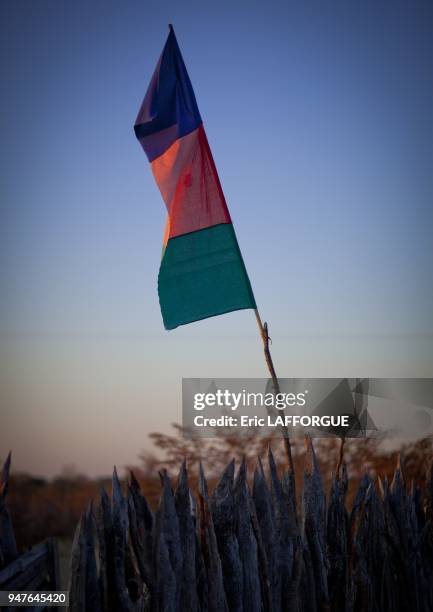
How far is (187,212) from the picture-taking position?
433cm

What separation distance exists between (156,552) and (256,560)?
1.64ft

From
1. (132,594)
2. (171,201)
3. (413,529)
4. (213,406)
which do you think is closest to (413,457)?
(213,406)

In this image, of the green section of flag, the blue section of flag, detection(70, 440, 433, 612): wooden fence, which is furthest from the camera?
the blue section of flag

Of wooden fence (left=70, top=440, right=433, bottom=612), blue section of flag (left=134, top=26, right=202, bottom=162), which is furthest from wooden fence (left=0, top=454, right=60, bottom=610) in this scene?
blue section of flag (left=134, top=26, right=202, bottom=162)

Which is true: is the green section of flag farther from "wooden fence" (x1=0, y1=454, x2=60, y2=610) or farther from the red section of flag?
"wooden fence" (x1=0, y1=454, x2=60, y2=610)

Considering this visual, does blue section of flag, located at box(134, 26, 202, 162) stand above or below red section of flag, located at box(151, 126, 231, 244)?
above

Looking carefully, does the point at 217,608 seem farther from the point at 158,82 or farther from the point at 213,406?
the point at 158,82

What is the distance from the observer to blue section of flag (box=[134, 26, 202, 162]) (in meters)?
4.55

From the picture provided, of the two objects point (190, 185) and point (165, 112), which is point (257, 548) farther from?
point (165, 112)

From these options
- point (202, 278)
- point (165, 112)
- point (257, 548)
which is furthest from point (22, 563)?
point (165, 112)

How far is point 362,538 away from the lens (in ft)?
11.0

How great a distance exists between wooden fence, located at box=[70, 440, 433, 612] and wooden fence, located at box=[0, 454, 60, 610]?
1.08ft

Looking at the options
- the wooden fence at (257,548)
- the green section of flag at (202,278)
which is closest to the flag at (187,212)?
the green section of flag at (202,278)

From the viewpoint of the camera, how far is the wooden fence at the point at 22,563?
2.70m
